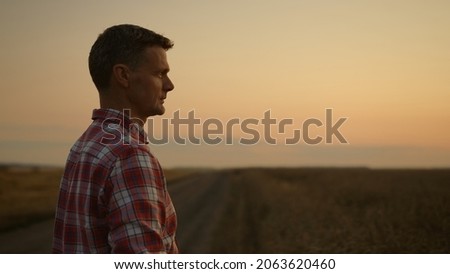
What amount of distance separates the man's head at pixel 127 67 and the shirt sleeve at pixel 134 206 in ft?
0.54

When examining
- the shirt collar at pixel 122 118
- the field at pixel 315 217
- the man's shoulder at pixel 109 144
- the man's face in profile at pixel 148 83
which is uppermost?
the man's face in profile at pixel 148 83

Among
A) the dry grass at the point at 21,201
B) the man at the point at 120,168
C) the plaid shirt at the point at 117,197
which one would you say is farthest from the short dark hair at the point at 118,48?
the dry grass at the point at 21,201

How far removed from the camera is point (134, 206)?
90cm

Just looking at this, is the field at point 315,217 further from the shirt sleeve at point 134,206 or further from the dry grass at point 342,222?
the shirt sleeve at point 134,206

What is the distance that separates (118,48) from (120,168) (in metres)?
0.27

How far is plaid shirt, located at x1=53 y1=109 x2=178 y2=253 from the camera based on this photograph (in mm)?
902

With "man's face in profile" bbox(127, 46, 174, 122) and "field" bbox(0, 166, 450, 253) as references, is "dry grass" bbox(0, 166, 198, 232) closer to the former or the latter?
"field" bbox(0, 166, 450, 253)

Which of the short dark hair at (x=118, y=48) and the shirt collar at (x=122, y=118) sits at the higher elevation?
the short dark hair at (x=118, y=48)

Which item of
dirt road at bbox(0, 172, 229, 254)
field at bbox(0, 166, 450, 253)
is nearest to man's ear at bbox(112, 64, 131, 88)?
dirt road at bbox(0, 172, 229, 254)

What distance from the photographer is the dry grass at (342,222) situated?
6.77 m

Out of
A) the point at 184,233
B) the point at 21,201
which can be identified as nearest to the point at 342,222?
the point at 184,233

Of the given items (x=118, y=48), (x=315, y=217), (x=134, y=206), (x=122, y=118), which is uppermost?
(x=118, y=48)

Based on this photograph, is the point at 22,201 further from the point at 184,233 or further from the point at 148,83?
the point at 148,83

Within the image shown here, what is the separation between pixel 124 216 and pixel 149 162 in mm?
96
